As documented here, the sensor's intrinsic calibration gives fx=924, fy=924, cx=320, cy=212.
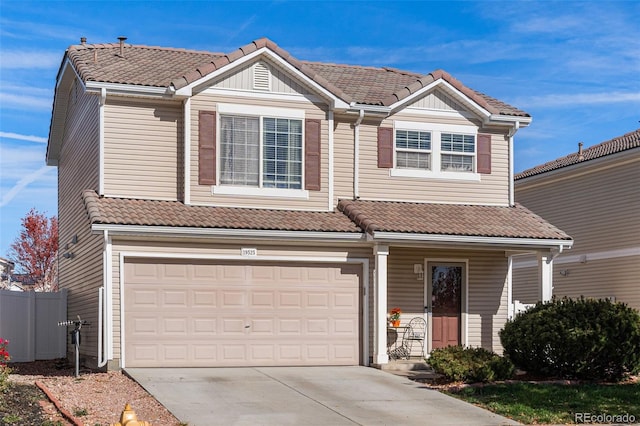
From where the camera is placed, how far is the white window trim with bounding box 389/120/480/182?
2169 centimetres

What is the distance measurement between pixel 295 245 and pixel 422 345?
3928mm

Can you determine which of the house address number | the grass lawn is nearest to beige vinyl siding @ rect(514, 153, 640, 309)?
the grass lawn

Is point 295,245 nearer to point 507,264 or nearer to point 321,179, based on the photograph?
point 321,179

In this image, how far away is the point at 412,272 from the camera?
69.0 feet

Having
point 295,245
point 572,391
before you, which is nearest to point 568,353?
point 572,391

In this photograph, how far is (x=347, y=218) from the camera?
20.3 metres

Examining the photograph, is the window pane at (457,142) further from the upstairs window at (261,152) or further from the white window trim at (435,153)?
the upstairs window at (261,152)

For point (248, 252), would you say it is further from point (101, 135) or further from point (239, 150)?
point (101, 135)

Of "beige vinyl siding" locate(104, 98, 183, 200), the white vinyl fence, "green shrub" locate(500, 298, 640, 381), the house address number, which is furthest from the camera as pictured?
the white vinyl fence

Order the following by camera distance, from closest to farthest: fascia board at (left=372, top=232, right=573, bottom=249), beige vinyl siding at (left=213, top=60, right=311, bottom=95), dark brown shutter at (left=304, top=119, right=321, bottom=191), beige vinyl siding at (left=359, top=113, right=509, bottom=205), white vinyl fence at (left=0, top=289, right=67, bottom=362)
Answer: fascia board at (left=372, top=232, right=573, bottom=249)
beige vinyl siding at (left=213, top=60, right=311, bottom=95)
dark brown shutter at (left=304, top=119, right=321, bottom=191)
beige vinyl siding at (left=359, top=113, right=509, bottom=205)
white vinyl fence at (left=0, top=289, right=67, bottom=362)

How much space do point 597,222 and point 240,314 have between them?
1312 centimetres

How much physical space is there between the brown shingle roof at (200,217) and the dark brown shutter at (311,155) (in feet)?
2.28

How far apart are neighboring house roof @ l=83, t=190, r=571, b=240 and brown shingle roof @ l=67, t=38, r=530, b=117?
2508 mm

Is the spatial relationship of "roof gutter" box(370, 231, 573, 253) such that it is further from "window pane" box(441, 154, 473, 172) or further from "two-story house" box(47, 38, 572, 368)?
"window pane" box(441, 154, 473, 172)
